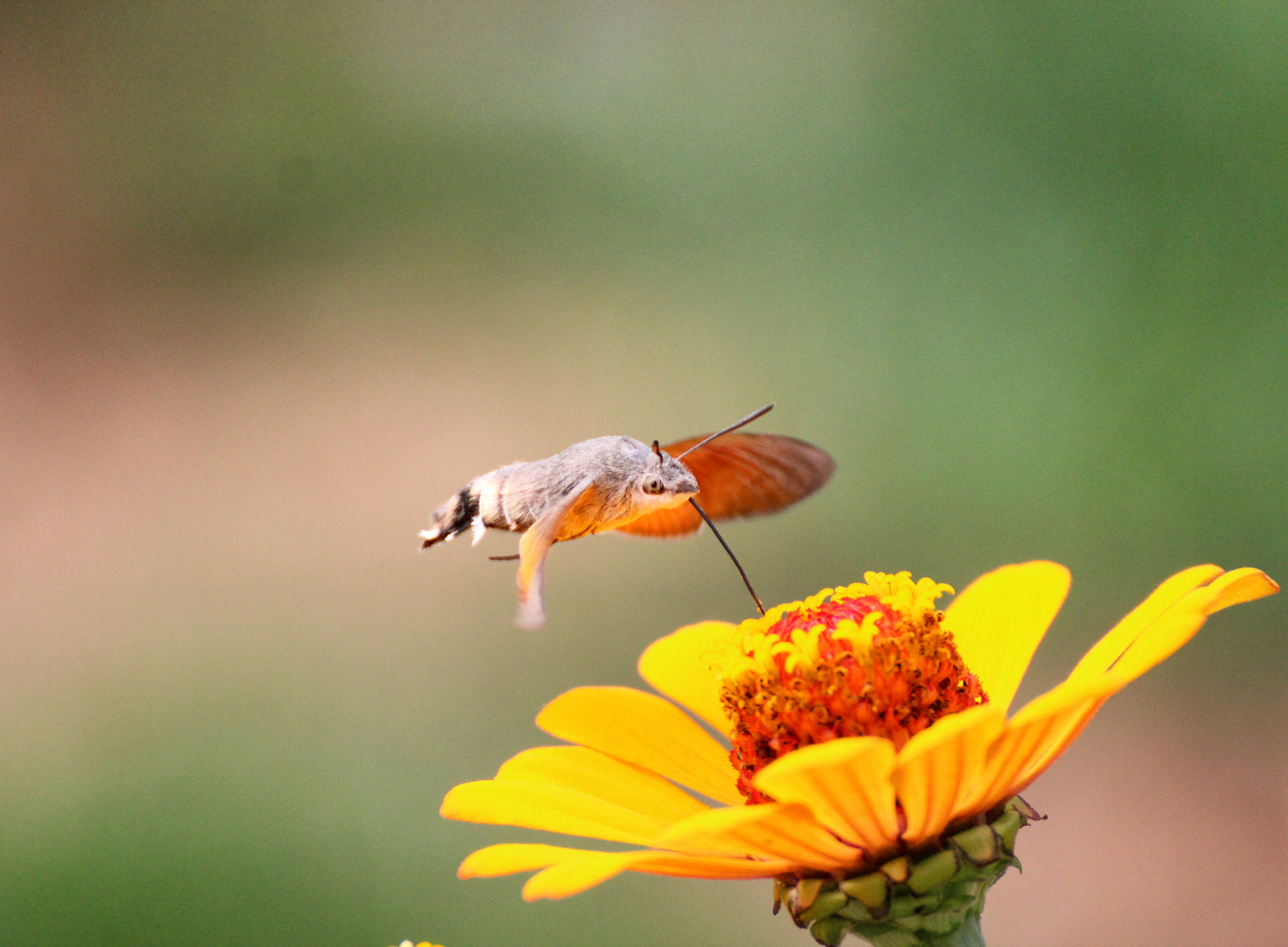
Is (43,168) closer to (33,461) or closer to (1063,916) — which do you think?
(33,461)

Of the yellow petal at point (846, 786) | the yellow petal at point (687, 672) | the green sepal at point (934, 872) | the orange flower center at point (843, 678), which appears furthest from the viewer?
the yellow petal at point (687, 672)

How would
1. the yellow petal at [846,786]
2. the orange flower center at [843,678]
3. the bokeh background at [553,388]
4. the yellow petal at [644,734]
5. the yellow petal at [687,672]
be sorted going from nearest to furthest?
the yellow petal at [846,786], the orange flower center at [843,678], the yellow petal at [644,734], the yellow petal at [687,672], the bokeh background at [553,388]

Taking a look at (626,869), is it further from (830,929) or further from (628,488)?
(628,488)

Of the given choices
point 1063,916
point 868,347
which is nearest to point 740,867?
point 1063,916

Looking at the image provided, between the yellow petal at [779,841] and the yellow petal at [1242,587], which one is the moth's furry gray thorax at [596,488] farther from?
the yellow petal at [1242,587]

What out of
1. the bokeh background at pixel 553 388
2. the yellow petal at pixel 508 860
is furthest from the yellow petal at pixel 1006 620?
the bokeh background at pixel 553 388

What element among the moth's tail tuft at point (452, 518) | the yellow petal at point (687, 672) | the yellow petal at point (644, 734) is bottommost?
the yellow petal at point (644, 734)

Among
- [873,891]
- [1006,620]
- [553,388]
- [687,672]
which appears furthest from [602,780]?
[553,388]
